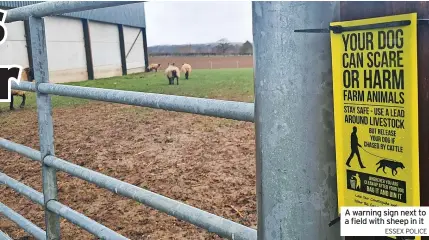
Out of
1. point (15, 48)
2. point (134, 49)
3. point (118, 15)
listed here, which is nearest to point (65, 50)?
point (15, 48)

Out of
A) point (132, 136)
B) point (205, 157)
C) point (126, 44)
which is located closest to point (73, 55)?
point (126, 44)

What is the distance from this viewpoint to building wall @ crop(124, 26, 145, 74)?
75.3 feet

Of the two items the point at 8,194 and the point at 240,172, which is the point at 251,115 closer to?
the point at 240,172

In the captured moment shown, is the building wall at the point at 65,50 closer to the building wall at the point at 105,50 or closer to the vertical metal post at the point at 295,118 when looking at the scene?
the building wall at the point at 105,50

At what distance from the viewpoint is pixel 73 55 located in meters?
17.7

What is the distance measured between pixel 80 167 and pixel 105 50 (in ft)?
64.4

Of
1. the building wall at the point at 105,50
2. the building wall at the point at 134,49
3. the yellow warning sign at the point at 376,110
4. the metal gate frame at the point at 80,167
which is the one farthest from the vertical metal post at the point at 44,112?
the building wall at the point at 134,49

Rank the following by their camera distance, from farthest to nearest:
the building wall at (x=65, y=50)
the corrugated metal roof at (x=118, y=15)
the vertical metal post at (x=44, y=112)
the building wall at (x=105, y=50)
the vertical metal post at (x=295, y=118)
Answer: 1. the building wall at (x=105, y=50)
2. the corrugated metal roof at (x=118, y=15)
3. the building wall at (x=65, y=50)
4. the vertical metal post at (x=44, y=112)
5. the vertical metal post at (x=295, y=118)

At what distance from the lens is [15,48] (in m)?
14.8

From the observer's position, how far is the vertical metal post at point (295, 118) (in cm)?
70

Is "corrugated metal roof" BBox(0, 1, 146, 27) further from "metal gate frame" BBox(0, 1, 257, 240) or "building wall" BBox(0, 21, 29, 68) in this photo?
"metal gate frame" BBox(0, 1, 257, 240)

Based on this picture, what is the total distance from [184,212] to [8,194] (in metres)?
3.33

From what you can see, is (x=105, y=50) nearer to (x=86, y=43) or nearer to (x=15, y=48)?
(x=86, y=43)

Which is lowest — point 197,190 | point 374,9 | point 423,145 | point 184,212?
point 197,190
